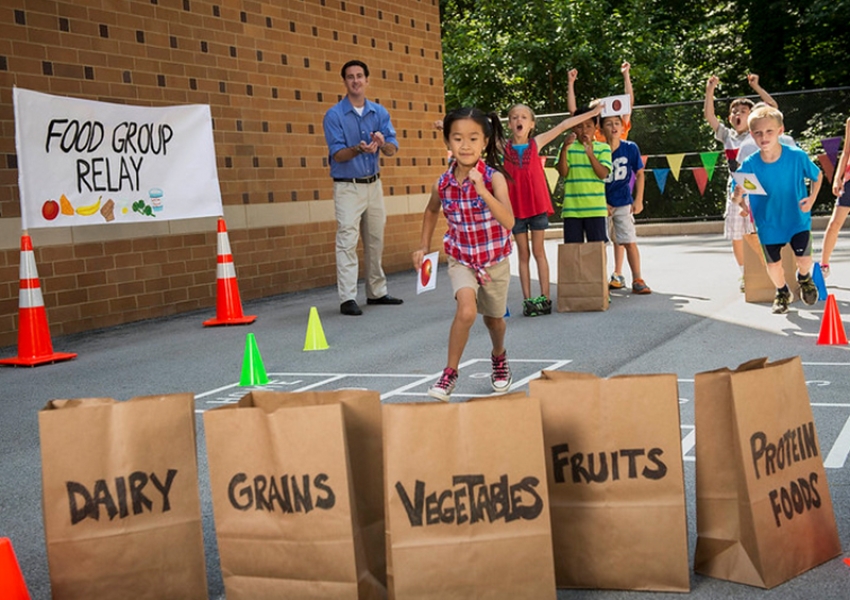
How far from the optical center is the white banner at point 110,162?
9.09 meters

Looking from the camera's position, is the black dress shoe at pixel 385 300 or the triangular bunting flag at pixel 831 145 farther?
the triangular bunting flag at pixel 831 145

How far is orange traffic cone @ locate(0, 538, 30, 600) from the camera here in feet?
9.87

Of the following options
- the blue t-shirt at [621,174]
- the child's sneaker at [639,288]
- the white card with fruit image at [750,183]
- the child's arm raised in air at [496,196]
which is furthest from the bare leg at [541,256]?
the child's arm raised in air at [496,196]

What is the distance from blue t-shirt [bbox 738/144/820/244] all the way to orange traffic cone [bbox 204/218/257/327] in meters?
4.75

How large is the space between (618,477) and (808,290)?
6094mm

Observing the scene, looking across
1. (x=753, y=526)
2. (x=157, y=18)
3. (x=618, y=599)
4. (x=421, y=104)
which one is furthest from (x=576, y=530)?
(x=421, y=104)

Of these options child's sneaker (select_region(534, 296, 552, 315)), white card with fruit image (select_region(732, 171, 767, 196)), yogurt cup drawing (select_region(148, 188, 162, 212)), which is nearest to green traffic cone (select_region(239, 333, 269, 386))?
child's sneaker (select_region(534, 296, 552, 315))

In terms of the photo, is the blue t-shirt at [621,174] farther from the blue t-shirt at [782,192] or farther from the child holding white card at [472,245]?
the child holding white card at [472,245]

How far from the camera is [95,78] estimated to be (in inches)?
411

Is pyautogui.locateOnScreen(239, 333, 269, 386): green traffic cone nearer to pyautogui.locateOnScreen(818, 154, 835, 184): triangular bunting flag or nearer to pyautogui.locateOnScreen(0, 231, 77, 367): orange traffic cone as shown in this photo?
pyautogui.locateOnScreen(0, 231, 77, 367): orange traffic cone

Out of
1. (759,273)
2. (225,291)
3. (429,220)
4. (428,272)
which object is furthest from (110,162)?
(759,273)

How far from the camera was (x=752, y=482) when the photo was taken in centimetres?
327

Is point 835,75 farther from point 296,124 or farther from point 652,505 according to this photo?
point 652,505

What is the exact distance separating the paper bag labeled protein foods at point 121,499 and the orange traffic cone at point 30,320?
17.6ft
